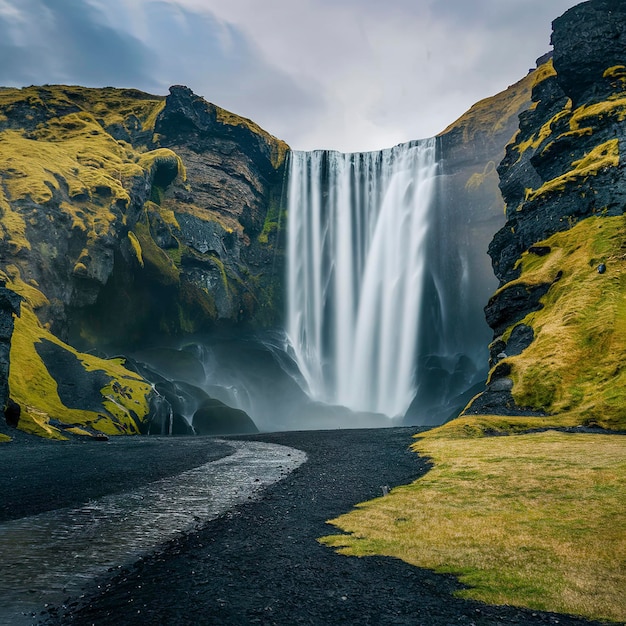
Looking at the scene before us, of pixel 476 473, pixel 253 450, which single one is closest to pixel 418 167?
pixel 253 450

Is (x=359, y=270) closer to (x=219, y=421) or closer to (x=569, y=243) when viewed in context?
(x=219, y=421)

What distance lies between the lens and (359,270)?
376 feet

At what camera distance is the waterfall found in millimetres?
106188

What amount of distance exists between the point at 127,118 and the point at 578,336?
438ft

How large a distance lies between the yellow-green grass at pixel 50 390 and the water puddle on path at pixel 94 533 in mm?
32774

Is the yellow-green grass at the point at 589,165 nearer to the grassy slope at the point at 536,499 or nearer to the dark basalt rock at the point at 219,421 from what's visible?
the grassy slope at the point at 536,499

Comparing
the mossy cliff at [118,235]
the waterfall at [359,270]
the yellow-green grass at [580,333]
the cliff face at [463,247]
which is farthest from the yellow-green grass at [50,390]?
the cliff face at [463,247]

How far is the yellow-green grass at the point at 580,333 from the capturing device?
39.1 m

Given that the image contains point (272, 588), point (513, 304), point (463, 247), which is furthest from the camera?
point (463, 247)

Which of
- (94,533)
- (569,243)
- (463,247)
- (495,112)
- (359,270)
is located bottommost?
(94,533)

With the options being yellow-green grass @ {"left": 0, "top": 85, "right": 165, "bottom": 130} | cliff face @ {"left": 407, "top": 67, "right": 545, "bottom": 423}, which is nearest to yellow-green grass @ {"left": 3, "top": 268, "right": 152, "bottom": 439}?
cliff face @ {"left": 407, "top": 67, "right": 545, "bottom": 423}

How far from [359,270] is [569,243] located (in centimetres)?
5796

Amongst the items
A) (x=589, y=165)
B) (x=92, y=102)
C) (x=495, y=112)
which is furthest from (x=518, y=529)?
(x=92, y=102)

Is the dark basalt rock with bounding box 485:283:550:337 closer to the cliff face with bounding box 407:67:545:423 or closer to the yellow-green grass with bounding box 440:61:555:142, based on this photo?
the cliff face with bounding box 407:67:545:423
